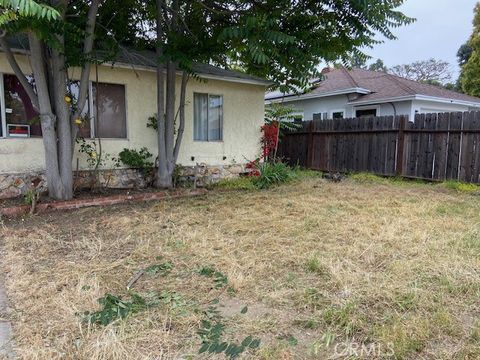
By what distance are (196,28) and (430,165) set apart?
6.64 m

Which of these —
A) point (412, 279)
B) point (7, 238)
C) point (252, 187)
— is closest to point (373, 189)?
point (252, 187)

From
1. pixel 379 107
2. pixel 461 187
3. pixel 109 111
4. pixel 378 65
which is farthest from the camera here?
pixel 378 65

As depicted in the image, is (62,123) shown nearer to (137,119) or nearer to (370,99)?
(137,119)

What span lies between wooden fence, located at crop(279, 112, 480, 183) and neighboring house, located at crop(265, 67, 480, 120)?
7.04 feet

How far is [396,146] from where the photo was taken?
388 inches

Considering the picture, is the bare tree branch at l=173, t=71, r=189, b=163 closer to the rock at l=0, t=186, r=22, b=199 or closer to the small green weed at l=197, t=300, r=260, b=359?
the rock at l=0, t=186, r=22, b=199

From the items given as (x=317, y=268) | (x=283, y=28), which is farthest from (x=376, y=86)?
(x=317, y=268)

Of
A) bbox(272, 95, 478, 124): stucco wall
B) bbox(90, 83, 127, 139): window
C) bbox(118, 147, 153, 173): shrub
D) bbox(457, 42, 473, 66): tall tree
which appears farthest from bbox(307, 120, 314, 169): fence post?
bbox(457, 42, 473, 66): tall tree

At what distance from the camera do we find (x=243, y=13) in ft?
24.5

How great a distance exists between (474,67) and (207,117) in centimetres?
1787

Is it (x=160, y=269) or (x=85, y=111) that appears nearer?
(x=160, y=269)

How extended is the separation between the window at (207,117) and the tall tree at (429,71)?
31096 millimetres

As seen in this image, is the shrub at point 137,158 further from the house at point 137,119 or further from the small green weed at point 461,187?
the small green weed at point 461,187

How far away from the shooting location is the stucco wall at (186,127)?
22.0ft
